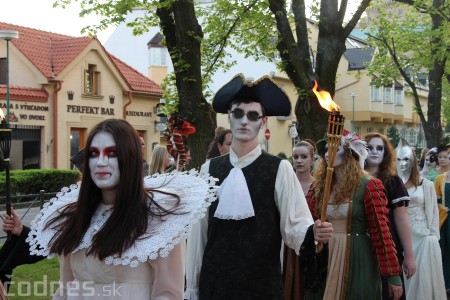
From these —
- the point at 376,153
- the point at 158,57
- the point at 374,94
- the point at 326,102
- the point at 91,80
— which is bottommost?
the point at 376,153

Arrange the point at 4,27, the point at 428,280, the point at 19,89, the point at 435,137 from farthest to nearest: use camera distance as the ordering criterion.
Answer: the point at 4,27 → the point at 19,89 → the point at 435,137 → the point at 428,280

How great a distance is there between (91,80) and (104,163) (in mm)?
29793

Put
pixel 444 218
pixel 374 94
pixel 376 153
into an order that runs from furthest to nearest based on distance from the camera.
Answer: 1. pixel 374 94
2. pixel 444 218
3. pixel 376 153

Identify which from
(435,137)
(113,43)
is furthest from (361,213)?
(113,43)

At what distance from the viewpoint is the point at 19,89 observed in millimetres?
28484

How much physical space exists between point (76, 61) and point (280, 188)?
27.8m

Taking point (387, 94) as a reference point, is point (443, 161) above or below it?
below

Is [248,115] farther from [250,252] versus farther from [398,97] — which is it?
[398,97]

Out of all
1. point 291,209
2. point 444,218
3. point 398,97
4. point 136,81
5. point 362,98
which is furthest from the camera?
point 398,97

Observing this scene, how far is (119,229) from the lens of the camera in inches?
134

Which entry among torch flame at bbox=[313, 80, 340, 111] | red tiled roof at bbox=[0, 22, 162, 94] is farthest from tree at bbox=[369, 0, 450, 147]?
torch flame at bbox=[313, 80, 340, 111]

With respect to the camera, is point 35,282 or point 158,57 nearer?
point 35,282

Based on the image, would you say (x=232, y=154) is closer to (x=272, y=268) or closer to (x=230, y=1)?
(x=272, y=268)

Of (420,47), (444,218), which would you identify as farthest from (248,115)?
(420,47)
